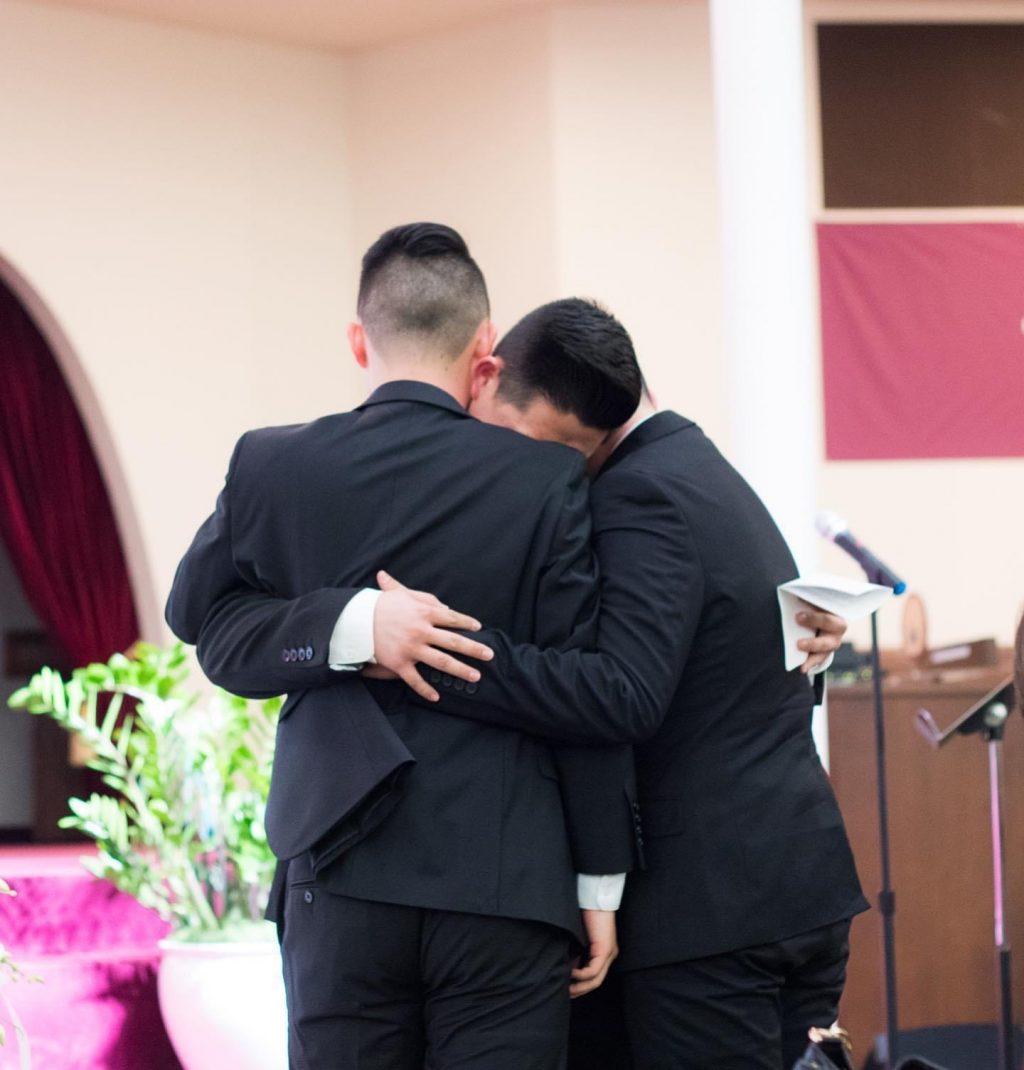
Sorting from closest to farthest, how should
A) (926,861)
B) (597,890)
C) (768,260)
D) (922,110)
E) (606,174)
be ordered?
(597,890), (768,260), (926,861), (606,174), (922,110)

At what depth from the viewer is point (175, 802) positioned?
423 cm

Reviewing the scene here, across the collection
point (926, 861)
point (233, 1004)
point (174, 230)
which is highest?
point (174, 230)

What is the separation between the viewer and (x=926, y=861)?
5.32 metres

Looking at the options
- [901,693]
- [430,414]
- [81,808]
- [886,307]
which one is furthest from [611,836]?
[886,307]

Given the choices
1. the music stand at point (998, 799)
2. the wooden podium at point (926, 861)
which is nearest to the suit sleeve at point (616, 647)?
A: the music stand at point (998, 799)

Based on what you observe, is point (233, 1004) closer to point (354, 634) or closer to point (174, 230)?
point (354, 634)

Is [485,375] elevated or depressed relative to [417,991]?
elevated

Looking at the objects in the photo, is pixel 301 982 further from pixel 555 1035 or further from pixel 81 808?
pixel 81 808

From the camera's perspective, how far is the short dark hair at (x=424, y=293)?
2115 mm

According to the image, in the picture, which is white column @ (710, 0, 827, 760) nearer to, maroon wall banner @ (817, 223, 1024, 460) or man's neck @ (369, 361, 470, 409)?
man's neck @ (369, 361, 470, 409)

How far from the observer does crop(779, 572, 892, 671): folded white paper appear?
85.5 inches

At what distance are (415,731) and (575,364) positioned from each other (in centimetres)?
52

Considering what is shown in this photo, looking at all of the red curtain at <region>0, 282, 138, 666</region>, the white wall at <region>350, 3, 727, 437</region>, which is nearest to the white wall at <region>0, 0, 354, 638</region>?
the red curtain at <region>0, 282, 138, 666</region>

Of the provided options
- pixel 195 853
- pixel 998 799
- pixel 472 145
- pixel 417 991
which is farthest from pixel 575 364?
pixel 472 145
